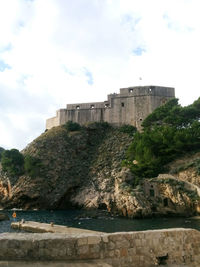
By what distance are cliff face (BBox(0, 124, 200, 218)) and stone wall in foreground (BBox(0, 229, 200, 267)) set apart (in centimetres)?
1872

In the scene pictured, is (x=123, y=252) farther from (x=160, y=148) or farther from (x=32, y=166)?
(x=32, y=166)

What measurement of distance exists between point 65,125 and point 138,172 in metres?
23.3

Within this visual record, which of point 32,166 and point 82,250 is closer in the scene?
point 82,250

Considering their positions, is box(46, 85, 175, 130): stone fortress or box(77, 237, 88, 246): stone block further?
box(46, 85, 175, 130): stone fortress

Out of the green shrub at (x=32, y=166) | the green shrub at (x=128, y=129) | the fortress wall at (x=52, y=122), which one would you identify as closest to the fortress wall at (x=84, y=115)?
the fortress wall at (x=52, y=122)

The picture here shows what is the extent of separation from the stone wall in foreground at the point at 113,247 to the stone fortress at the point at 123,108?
40.3m

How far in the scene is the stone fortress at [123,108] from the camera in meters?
45.8

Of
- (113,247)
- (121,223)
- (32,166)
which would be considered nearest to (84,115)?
(32,166)

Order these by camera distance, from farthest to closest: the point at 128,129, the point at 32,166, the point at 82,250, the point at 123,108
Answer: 1. the point at 123,108
2. the point at 128,129
3. the point at 32,166
4. the point at 82,250

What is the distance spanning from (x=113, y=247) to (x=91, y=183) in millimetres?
33773

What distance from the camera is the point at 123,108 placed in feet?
155

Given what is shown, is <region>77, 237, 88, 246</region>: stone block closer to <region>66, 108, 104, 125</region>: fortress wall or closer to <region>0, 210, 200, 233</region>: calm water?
<region>0, 210, 200, 233</region>: calm water

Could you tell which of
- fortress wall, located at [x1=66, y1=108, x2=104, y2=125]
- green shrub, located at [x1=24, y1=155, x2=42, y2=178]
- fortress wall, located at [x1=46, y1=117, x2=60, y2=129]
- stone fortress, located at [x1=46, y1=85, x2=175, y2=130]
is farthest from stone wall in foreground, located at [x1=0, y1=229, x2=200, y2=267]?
fortress wall, located at [x1=46, y1=117, x2=60, y2=129]

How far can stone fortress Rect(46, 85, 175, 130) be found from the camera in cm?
4575
